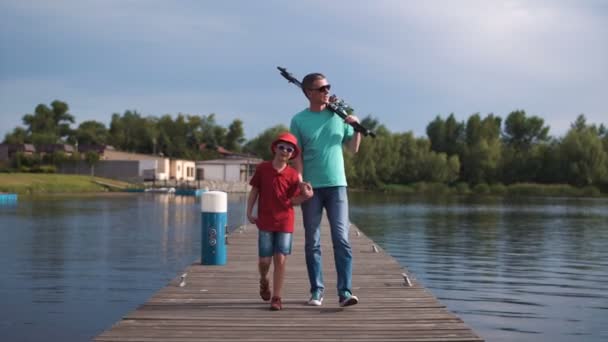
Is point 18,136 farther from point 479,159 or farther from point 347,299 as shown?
point 347,299

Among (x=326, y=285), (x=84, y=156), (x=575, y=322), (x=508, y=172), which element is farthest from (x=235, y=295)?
(x=508, y=172)

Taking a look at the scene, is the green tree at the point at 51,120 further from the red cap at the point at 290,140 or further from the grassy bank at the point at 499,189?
the red cap at the point at 290,140

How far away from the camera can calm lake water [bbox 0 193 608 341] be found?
8.25 m

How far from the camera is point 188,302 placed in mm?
6297

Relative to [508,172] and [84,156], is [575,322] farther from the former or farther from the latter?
[508,172]

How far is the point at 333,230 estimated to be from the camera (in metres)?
6.10

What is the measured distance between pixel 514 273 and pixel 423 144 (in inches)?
3126

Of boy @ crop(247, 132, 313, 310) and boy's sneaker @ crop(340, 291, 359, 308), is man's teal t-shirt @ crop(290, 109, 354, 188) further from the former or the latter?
boy's sneaker @ crop(340, 291, 359, 308)

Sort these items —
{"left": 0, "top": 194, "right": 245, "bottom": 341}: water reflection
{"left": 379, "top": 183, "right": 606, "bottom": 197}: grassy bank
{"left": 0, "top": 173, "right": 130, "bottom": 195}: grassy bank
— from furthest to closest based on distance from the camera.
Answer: {"left": 379, "top": 183, "right": 606, "bottom": 197}: grassy bank
{"left": 0, "top": 173, "right": 130, "bottom": 195}: grassy bank
{"left": 0, "top": 194, "right": 245, "bottom": 341}: water reflection

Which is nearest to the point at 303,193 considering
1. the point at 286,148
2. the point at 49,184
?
the point at 286,148

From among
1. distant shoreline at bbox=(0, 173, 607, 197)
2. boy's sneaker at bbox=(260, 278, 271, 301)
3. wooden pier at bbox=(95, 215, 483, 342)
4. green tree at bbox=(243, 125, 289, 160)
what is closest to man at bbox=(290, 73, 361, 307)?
wooden pier at bbox=(95, 215, 483, 342)

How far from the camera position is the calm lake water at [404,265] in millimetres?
8250

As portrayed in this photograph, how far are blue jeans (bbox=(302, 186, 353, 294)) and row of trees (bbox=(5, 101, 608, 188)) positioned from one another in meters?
71.2

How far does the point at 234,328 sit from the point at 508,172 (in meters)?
86.4
